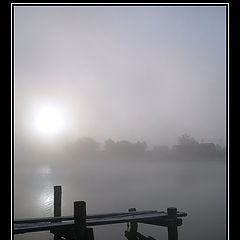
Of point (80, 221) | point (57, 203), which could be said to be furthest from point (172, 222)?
point (57, 203)

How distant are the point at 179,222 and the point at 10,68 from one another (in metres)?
8.13

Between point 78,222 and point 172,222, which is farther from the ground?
point 78,222

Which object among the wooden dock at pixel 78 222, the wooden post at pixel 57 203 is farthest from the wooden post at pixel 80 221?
the wooden post at pixel 57 203

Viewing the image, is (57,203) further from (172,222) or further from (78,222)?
(172,222)

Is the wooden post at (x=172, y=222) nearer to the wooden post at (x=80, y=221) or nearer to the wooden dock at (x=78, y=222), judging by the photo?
the wooden dock at (x=78, y=222)

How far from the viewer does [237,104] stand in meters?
3.82

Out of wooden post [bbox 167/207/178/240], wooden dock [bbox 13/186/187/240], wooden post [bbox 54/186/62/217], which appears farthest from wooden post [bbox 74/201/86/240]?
wooden post [bbox 54/186/62/217]

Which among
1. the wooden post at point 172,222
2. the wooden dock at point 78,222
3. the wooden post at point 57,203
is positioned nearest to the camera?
the wooden dock at point 78,222

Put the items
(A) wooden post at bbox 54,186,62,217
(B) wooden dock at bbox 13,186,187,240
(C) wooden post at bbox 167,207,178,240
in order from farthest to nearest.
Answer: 1. (A) wooden post at bbox 54,186,62,217
2. (C) wooden post at bbox 167,207,178,240
3. (B) wooden dock at bbox 13,186,187,240

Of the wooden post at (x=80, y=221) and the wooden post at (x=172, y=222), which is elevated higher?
the wooden post at (x=80, y=221)

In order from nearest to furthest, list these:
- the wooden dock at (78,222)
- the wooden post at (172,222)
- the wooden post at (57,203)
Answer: the wooden dock at (78,222)
the wooden post at (172,222)
the wooden post at (57,203)

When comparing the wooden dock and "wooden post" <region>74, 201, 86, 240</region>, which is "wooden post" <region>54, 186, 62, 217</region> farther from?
"wooden post" <region>74, 201, 86, 240</region>

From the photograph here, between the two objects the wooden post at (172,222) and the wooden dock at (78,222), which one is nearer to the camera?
the wooden dock at (78,222)

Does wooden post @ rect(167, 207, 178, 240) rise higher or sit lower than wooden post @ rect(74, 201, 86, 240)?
lower
